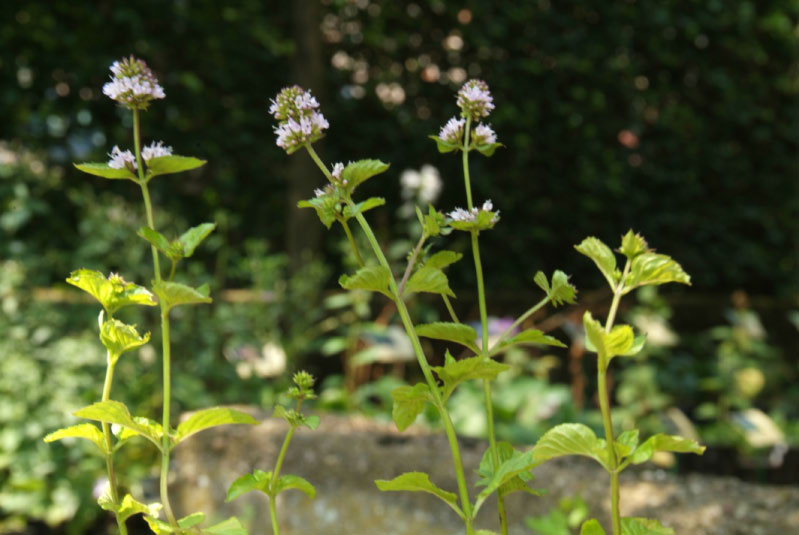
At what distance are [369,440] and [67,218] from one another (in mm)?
1788

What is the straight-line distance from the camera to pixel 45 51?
3.20 meters

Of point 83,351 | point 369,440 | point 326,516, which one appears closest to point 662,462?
point 369,440

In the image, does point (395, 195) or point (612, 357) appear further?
point (395, 195)

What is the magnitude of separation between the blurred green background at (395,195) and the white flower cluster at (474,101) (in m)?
1.84

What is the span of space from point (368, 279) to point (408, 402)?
14 centimetres

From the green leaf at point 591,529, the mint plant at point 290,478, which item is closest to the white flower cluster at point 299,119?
the mint plant at point 290,478

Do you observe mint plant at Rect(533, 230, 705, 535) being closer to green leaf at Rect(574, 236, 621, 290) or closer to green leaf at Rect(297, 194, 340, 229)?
green leaf at Rect(574, 236, 621, 290)

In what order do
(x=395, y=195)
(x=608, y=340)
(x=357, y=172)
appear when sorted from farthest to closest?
(x=395, y=195), (x=357, y=172), (x=608, y=340)

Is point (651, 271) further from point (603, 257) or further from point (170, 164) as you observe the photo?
point (170, 164)

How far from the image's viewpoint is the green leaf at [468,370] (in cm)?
72

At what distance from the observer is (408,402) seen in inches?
30.7

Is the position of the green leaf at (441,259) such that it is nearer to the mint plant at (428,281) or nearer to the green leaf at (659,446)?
the mint plant at (428,281)

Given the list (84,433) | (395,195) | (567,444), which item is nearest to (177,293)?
(84,433)

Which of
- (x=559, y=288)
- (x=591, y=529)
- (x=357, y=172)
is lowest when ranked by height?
(x=591, y=529)
